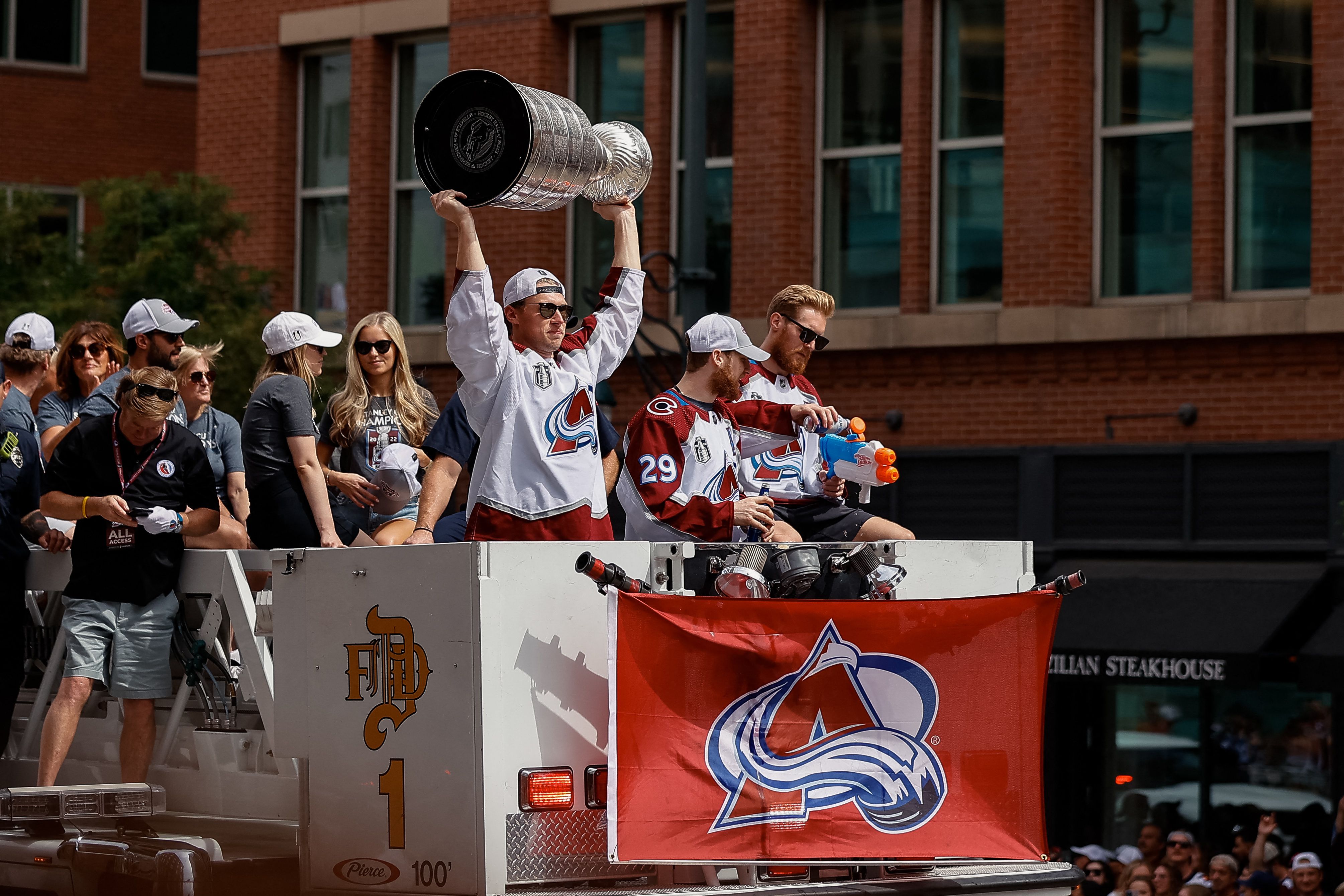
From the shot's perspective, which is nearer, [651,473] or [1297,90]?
[651,473]

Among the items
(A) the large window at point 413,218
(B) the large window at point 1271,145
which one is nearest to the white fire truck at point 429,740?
(B) the large window at point 1271,145

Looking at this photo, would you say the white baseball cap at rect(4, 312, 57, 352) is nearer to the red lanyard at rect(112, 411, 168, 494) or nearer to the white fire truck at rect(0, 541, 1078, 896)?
the red lanyard at rect(112, 411, 168, 494)

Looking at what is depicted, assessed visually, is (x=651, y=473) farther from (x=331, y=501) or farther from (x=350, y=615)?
(x=331, y=501)

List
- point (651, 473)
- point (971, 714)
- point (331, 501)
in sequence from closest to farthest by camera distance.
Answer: point (971, 714) < point (651, 473) < point (331, 501)

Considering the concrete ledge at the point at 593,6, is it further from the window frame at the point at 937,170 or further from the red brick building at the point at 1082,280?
the window frame at the point at 937,170

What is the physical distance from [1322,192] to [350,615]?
11013mm

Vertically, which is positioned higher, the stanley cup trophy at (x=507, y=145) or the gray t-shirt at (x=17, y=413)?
the stanley cup trophy at (x=507, y=145)

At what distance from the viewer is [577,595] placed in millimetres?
5938

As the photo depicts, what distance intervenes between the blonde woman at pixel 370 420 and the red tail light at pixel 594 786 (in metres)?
2.48

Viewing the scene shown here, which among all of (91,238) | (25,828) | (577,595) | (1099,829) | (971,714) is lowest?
(1099,829)

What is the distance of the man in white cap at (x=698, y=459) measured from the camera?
691cm

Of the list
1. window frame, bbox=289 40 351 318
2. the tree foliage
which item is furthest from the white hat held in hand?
window frame, bbox=289 40 351 318

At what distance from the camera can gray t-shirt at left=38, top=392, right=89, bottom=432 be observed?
902cm

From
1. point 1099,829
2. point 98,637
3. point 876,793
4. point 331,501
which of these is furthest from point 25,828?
point 1099,829
